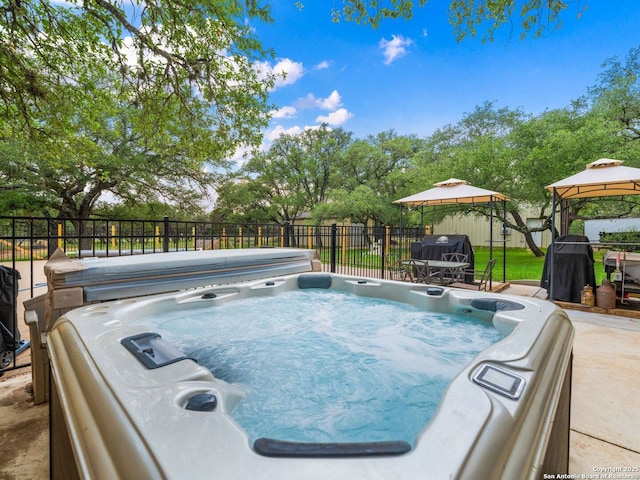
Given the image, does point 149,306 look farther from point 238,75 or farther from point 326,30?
point 326,30

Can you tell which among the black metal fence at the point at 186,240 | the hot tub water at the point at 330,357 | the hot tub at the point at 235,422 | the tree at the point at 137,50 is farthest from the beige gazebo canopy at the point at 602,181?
the tree at the point at 137,50

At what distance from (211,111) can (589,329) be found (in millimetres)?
6079

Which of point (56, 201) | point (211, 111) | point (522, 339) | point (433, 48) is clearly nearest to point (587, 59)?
point (433, 48)

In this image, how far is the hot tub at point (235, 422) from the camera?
0.68 meters

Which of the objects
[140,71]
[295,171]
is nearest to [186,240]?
[140,71]

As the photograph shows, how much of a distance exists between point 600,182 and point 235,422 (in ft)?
16.5

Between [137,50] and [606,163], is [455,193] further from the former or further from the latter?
[137,50]

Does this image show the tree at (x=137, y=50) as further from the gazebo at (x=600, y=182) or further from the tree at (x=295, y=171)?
the tree at (x=295, y=171)

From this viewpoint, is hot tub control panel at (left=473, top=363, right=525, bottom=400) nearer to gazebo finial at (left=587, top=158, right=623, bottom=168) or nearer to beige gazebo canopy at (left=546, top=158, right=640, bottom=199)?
beige gazebo canopy at (left=546, top=158, right=640, bottom=199)

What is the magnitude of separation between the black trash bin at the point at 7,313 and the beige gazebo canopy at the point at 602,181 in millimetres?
6199

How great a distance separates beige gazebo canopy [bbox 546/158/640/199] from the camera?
3.87 meters

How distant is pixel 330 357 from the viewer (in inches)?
72.2

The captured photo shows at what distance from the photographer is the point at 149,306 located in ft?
7.57

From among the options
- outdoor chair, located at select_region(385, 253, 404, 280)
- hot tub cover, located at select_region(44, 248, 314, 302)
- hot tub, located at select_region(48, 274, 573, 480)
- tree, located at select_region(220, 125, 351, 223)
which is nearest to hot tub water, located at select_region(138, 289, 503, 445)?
hot tub, located at select_region(48, 274, 573, 480)
